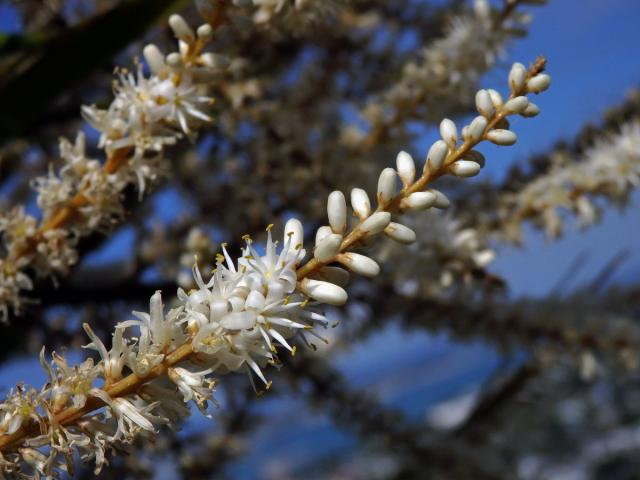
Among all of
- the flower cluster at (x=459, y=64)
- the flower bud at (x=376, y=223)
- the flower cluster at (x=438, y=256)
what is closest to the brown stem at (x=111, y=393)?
the flower bud at (x=376, y=223)

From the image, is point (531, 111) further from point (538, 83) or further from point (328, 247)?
point (328, 247)

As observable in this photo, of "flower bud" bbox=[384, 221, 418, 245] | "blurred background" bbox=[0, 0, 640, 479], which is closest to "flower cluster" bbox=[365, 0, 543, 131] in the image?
"blurred background" bbox=[0, 0, 640, 479]

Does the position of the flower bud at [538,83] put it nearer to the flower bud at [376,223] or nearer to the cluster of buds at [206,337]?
the cluster of buds at [206,337]

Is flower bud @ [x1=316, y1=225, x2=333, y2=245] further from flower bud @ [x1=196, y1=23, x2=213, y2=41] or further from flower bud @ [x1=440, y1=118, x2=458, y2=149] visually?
flower bud @ [x1=196, y1=23, x2=213, y2=41]

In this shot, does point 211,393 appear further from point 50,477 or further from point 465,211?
point 465,211

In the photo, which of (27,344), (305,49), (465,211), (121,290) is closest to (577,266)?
(465,211)

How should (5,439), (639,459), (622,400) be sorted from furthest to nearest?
(622,400)
(639,459)
(5,439)

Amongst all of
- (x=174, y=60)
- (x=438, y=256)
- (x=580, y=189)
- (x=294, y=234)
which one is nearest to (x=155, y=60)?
(x=174, y=60)
